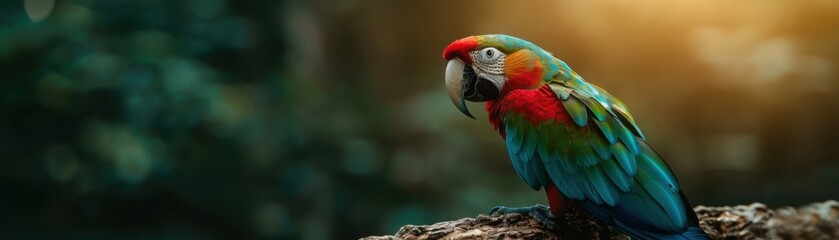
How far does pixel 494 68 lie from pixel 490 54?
0.04m

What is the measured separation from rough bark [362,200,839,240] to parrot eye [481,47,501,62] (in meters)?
0.36

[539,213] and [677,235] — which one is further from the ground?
[539,213]

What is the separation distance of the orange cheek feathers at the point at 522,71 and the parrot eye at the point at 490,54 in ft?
0.10

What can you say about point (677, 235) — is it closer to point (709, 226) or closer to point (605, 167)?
point (605, 167)

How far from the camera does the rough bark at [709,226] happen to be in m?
1.51

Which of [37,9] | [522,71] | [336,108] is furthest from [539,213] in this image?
[37,9]

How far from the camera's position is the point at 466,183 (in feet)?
9.52

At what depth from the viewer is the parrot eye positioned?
61.3 inches

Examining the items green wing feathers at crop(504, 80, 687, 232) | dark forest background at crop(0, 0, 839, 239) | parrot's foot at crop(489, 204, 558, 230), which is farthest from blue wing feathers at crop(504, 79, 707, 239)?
dark forest background at crop(0, 0, 839, 239)

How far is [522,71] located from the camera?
1536 millimetres

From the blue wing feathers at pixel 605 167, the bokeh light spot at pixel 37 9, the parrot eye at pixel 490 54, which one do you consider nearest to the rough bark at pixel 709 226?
the blue wing feathers at pixel 605 167

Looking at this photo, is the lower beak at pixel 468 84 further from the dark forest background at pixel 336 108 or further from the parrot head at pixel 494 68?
the dark forest background at pixel 336 108

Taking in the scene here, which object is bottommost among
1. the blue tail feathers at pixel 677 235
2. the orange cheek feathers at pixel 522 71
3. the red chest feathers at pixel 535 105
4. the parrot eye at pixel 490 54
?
the blue tail feathers at pixel 677 235

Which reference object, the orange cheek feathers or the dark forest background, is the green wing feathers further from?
the dark forest background
